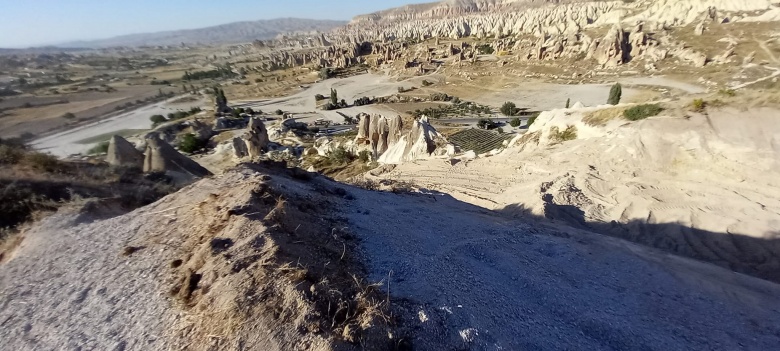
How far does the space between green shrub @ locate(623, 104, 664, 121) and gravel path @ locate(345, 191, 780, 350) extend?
8153mm

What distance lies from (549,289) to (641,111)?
12521 millimetres

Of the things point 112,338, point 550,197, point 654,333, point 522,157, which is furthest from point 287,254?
point 522,157

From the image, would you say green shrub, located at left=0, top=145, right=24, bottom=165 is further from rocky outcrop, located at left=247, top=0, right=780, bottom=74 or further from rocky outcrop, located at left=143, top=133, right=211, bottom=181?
rocky outcrop, located at left=247, top=0, right=780, bottom=74

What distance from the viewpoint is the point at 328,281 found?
17.6 ft

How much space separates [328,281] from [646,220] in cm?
1102

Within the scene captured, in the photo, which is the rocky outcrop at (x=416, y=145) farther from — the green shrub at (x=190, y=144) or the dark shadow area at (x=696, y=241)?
the green shrub at (x=190, y=144)

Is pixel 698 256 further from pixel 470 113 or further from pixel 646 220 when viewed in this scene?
pixel 470 113

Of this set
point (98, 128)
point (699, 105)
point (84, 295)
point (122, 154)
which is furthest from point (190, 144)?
point (699, 105)

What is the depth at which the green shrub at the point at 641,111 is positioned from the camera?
15992 mm

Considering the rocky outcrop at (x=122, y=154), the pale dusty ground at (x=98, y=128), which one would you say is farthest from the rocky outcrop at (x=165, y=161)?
the pale dusty ground at (x=98, y=128)

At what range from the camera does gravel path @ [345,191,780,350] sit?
582 centimetres

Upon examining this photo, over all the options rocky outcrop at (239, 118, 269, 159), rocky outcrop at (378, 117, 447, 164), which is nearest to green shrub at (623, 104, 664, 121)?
rocky outcrop at (378, 117, 447, 164)

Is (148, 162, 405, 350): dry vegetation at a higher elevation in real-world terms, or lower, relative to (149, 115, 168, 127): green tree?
higher

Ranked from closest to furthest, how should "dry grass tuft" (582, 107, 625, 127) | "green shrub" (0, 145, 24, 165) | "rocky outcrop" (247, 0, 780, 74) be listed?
"green shrub" (0, 145, 24, 165) < "dry grass tuft" (582, 107, 625, 127) < "rocky outcrop" (247, 0, 780, 74)
